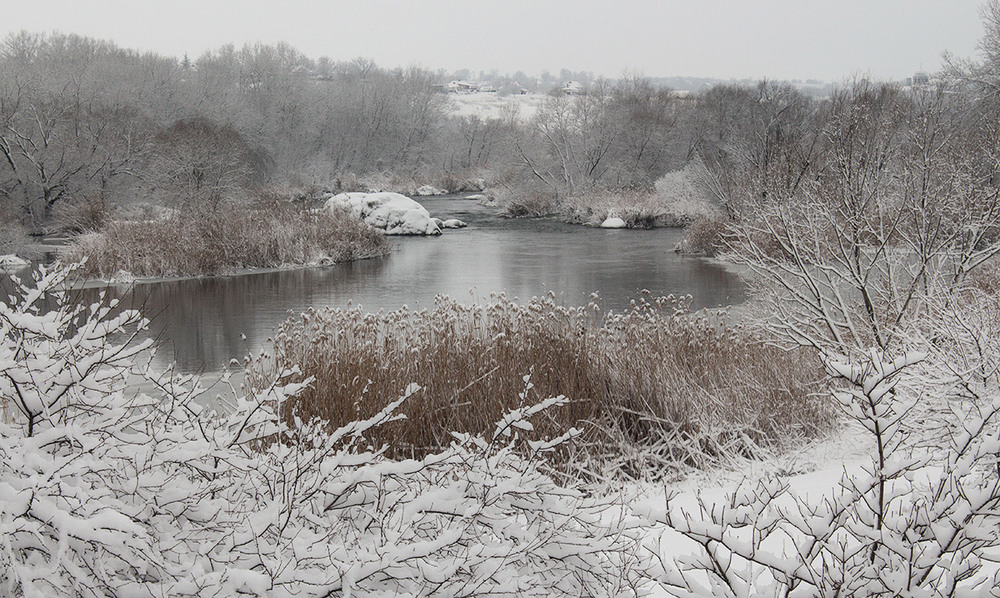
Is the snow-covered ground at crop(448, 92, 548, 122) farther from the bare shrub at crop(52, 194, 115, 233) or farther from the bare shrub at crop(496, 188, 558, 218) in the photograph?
the bare shrub at crop(52, 194, 115, 233)

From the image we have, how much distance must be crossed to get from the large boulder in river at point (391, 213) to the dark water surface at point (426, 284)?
2.22m

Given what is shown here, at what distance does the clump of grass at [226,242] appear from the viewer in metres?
19.2

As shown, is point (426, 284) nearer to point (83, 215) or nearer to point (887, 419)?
point (83, 215)

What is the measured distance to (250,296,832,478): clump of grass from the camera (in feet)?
20.3

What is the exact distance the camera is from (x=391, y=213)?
29953mm

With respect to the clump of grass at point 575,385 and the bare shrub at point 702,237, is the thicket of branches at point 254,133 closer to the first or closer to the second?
the bare shrub at point 702,237

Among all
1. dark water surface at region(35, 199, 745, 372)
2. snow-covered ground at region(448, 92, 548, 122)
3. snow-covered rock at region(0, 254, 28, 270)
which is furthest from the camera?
snow-covered ground at region(448, 92, 548, 122)

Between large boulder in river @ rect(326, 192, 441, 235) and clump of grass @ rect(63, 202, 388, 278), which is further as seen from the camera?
large boulder in river @ rect(326, 192, 441, 235)

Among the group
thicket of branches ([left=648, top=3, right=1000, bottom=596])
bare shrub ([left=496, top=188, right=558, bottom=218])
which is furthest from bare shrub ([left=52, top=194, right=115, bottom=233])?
thicket of branches ([left=648, top=3, right=1000, bottom=596])

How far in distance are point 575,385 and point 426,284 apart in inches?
453

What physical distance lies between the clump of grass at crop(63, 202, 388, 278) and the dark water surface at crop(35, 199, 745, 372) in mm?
784

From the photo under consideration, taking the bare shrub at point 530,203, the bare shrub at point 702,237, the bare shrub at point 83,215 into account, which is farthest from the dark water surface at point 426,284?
the bare shrub at point 530,203

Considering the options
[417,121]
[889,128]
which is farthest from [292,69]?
[889,128]

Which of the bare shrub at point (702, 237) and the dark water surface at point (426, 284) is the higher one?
the bare shrub at point (702, 237)
